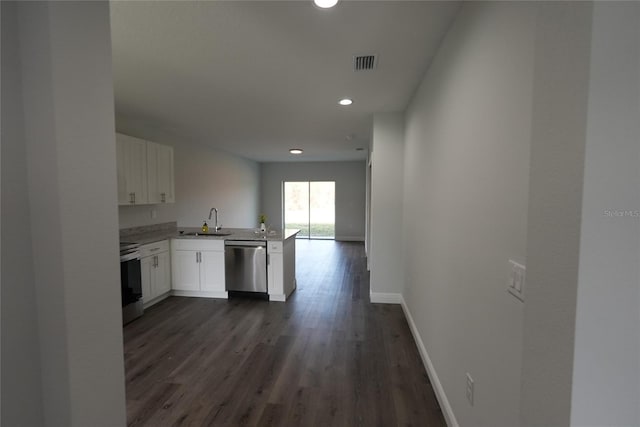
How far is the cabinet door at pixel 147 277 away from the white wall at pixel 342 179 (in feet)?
20.5

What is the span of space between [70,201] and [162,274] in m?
3.74

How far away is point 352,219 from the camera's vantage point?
9.62 metres

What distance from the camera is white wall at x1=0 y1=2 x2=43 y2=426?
0.78m

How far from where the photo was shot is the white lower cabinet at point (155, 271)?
3.81 m

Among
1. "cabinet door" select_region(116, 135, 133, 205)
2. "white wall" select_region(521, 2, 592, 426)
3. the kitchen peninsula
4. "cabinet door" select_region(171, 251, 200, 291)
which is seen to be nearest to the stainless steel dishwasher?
the kitchen peninsula

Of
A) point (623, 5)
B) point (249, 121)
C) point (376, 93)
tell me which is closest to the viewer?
point (623, 5)

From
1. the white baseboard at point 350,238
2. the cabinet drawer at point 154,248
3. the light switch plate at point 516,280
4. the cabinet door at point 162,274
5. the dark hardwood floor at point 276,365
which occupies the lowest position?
the dark hardwood floor at point 276,365

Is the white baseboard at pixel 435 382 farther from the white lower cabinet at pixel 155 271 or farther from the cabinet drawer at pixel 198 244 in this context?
the white lower cabinet at pixel 155 271

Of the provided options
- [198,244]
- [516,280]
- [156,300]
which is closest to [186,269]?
[198,244]

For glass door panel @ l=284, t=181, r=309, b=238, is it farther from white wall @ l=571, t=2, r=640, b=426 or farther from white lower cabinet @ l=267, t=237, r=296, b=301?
white wall @ l=571, t=2, r=640, b=426

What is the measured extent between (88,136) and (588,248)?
137cm

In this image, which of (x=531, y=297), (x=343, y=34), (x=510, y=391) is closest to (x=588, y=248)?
(x=531, y=297)

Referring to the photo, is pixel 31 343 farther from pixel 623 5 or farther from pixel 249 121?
pixel 249 121

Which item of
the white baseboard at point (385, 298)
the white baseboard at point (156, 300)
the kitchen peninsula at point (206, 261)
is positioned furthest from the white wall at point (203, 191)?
the white baseboard at point (385, 298)
